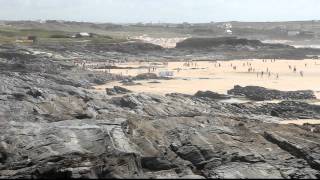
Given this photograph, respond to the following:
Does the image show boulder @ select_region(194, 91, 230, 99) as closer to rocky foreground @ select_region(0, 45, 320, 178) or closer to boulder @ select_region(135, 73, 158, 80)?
boulder @ select_region(135, 73, 158, 80)

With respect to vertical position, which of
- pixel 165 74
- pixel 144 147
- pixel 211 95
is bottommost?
pixel 165 74

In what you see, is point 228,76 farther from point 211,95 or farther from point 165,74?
point 211,95

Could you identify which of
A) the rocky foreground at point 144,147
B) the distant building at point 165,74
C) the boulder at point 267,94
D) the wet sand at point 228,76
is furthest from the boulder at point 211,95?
the distant building at point 165,74

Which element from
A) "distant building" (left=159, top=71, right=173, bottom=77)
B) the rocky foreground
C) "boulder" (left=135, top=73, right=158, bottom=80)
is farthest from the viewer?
"distant building" (left=159, top=71, right=173, bottom=77)

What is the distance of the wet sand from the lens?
5053 cm

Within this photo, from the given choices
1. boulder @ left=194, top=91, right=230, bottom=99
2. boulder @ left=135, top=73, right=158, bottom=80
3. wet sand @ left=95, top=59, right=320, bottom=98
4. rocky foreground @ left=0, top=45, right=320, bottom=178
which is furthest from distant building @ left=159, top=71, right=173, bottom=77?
rocky foreground @ left=0, top=45, right=320, bottom=178

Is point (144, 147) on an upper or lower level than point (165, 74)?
upper

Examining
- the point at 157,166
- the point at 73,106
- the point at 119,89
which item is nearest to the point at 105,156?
the point at 157,166

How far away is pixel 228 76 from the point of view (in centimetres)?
6088

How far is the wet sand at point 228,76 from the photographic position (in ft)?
166

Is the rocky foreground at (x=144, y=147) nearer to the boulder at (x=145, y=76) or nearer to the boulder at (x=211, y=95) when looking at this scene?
the boulder at (x=211, y=95)

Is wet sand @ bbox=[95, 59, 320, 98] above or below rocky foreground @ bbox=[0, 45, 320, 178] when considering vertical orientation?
below

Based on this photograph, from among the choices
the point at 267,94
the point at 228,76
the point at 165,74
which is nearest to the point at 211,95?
the point at 267,94

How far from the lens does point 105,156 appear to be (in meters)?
18.3
